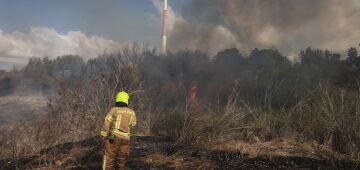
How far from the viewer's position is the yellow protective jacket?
7.96 meters

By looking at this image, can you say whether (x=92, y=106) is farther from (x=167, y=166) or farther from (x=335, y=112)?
(x=335, y=112)

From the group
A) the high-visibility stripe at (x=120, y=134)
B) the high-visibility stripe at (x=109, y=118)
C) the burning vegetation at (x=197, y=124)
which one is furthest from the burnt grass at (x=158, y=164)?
the high-visibility stripe at (x=109, y=118)

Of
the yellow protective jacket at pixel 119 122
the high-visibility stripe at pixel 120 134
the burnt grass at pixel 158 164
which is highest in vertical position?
the yellow protective jacket at pixel 119 122

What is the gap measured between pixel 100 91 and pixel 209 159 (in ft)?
15.6

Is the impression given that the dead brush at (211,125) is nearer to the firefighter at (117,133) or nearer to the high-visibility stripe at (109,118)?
the firefighter at (117,133)

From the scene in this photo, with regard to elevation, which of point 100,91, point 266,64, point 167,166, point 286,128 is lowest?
point 167,166

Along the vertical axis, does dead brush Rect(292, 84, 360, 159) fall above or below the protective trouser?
above

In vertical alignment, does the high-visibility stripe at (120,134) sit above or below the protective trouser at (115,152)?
above

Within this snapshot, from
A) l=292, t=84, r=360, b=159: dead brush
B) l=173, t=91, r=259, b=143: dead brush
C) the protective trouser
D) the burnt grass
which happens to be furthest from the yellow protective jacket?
l=292, t=84, r=360, b=159: dead brush

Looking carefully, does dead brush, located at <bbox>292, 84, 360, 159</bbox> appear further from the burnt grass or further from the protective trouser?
the protective trouser

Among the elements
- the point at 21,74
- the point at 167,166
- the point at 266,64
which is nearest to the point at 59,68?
the point at 21,74

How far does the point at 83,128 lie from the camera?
39.2 feet

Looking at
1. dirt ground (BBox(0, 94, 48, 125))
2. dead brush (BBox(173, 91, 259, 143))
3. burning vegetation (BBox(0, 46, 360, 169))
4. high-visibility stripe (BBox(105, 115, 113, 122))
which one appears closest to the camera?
high-visibility stripe (BBox(105, 115, 113, 122))

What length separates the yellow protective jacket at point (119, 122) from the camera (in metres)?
7.96
